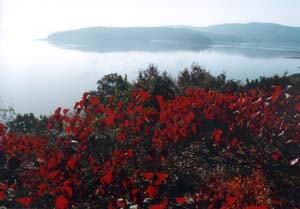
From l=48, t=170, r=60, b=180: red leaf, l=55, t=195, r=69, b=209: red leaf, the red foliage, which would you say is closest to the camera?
l=55, t=195, r=69, b=209: red leaf

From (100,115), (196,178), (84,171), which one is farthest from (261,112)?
(100,115)

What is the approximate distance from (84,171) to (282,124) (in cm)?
685

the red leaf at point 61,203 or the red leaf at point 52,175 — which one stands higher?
the red leaf at point 52,175

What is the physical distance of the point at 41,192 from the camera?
35.0 ft

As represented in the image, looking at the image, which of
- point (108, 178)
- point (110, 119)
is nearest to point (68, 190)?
point (108, 178)

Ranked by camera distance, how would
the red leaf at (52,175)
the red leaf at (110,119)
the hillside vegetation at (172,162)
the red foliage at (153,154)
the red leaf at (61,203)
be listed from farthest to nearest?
the red leaf at (110,119) → the hillside vegetation at (172,162) → the red foliage at (153,154) → the red leaf at (52,175) → the red leaf at (61,203)

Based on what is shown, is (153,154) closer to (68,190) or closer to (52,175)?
(68,190)

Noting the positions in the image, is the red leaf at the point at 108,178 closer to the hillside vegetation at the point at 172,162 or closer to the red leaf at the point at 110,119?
the hillside vegetation at the point at 172,162

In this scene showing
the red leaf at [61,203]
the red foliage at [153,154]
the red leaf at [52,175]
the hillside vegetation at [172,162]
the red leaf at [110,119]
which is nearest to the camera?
the red leaf at [61,203]

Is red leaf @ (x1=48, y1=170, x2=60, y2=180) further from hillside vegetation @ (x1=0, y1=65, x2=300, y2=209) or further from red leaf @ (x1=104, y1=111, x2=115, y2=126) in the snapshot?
red leaf @ (x1=104, y1=111, x2=115, y2=126)

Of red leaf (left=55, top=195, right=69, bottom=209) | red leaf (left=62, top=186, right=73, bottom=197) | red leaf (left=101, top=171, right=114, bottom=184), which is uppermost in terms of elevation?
red leaf (left=101, top=171, right=114, bottom=184)

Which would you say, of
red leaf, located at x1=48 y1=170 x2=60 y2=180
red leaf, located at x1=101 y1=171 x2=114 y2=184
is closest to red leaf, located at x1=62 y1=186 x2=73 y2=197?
red leaf, located at x1=48 y1=170 x2=60 y2=180

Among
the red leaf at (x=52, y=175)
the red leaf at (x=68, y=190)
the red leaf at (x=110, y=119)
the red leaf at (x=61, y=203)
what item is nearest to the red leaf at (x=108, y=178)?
the red leaf at (x=68, y=190)

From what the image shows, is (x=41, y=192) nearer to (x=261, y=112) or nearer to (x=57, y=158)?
(x=57, y=158)
